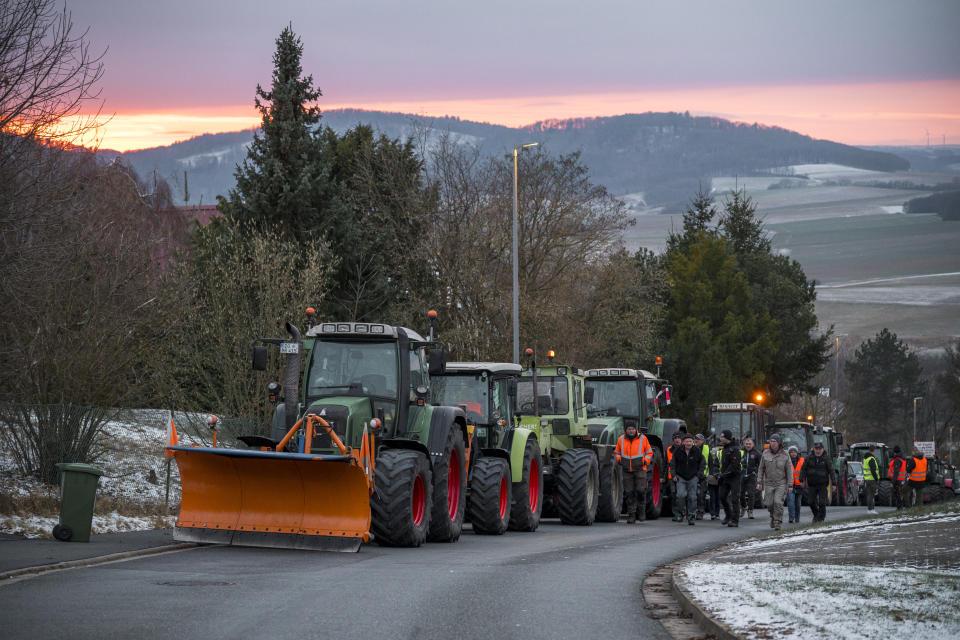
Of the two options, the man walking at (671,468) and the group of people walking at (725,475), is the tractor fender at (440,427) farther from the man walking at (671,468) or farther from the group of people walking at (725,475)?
the man walking at (671,468)

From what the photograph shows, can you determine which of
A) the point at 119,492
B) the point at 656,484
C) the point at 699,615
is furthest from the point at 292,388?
the point at 656,484

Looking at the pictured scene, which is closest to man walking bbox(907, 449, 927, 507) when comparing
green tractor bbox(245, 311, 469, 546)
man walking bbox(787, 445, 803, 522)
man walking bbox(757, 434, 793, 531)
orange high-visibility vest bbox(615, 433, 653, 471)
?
man walking bbox(787, 445, 803, 522)

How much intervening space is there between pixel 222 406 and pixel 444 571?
→ 12477 mm

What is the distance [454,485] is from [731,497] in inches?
336

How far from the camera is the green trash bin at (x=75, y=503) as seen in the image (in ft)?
52.2

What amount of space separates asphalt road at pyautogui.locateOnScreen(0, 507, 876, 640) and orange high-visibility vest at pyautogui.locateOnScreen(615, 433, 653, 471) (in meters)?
8.41

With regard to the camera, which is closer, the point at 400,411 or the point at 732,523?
the point at 400,411

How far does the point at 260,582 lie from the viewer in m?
12.6

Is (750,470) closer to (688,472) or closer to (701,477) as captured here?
(701,477)

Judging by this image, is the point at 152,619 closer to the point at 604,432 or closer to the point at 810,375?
the point at 604,432

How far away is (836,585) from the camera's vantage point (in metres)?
11.6

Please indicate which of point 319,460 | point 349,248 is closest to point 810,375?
point 349,248

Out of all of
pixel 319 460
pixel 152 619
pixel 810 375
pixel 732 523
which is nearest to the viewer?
pixel 152 619

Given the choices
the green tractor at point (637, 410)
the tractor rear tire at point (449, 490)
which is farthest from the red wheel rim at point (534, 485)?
the green tractor at point (637, 410)
